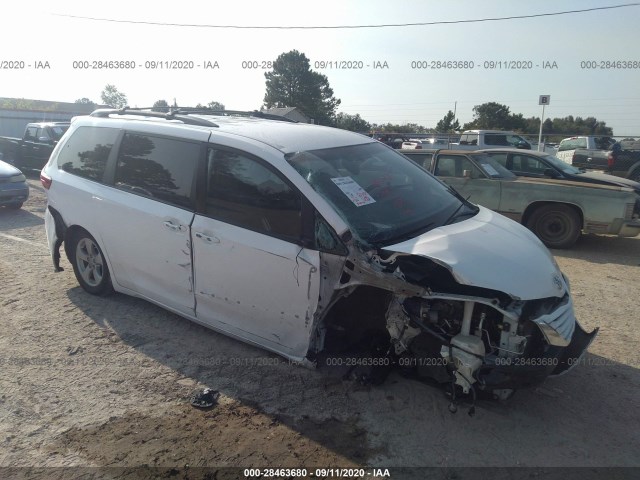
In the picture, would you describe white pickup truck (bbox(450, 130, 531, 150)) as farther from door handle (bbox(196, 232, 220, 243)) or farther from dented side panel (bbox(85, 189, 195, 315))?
door handle (bbox(196, 232, 220, 243))

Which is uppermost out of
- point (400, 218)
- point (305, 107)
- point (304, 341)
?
point (305, 107)

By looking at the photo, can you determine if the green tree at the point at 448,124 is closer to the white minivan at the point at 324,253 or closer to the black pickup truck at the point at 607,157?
the black pickup truck at the point at 607,157

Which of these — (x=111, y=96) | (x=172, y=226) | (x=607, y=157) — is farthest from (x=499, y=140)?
(x=111, y=96)

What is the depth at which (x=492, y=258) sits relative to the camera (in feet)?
10.7

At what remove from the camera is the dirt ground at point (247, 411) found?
9.70ft

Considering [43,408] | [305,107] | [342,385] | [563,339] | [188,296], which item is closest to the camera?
[563,339]

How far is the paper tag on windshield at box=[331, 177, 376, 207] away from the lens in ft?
12.0

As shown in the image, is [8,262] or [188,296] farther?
[8,262]

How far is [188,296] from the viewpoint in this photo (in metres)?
4.16

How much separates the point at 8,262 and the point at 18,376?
127 inches

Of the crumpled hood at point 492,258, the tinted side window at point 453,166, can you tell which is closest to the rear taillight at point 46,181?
the crumpled hood at point 492,258

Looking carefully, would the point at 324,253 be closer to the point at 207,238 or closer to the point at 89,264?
the point at 207,238

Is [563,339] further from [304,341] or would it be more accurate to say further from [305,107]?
[305,107]

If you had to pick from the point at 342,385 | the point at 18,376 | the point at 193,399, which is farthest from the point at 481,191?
the point at 18,376
